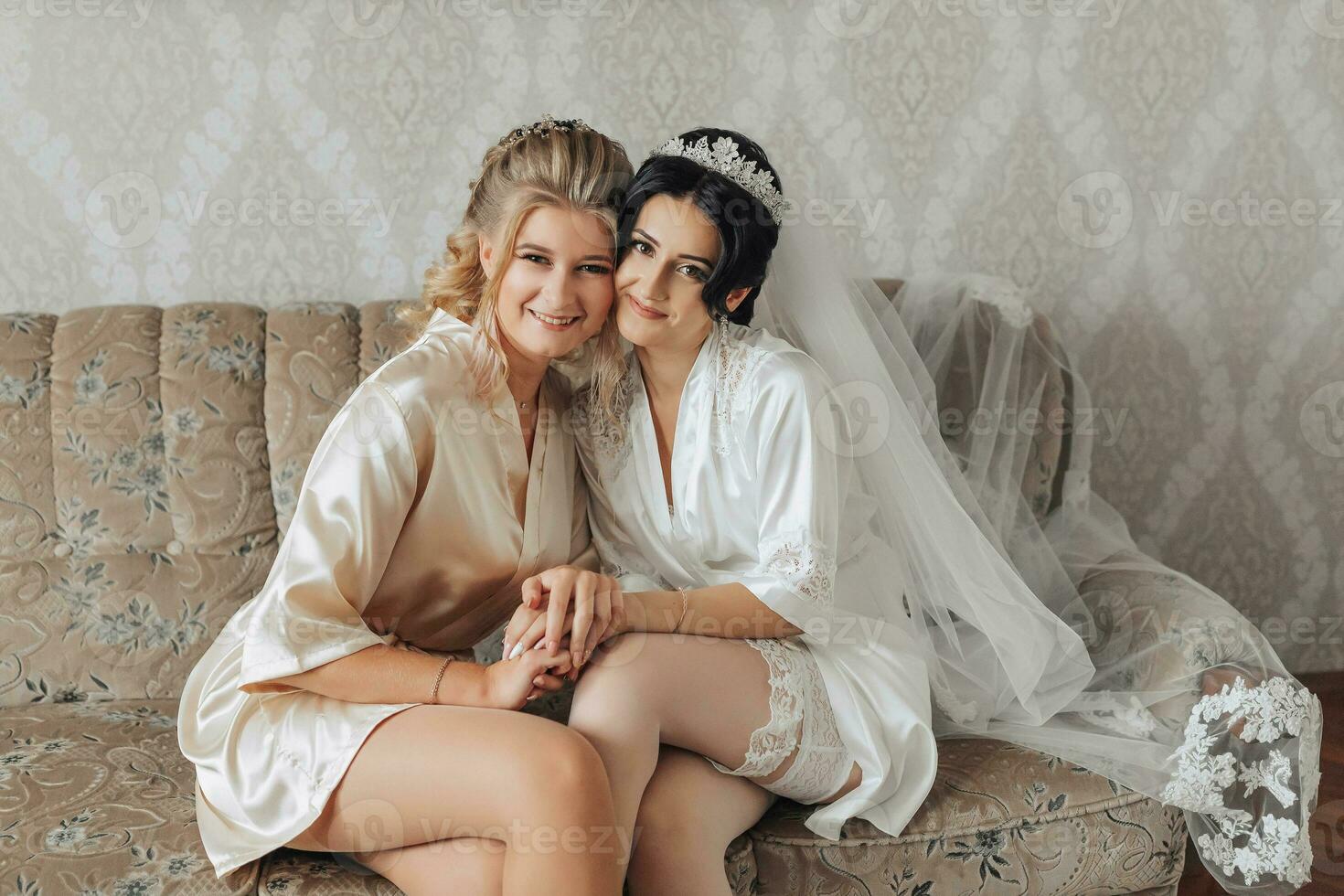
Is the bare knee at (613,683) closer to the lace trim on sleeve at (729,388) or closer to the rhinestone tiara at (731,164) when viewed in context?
the lace trim on sleeve at (729,388)

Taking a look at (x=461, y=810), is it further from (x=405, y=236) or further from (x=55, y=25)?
(x=55, y=25)

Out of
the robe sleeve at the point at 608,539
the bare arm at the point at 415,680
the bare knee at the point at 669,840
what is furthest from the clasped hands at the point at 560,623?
the robe sleeve at the point at 608,539

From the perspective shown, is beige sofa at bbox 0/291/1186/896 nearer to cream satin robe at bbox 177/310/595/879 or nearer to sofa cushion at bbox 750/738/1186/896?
sofa cushion at bbox 750/738/1186/896

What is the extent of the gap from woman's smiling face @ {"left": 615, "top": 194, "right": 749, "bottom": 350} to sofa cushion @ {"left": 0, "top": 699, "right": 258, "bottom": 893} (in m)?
1.05

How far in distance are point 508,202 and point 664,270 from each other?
28cm

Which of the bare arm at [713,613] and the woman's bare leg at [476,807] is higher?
the bare arm at [713,613]

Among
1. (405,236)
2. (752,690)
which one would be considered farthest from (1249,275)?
(405,236)

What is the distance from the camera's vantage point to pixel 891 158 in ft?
8.50

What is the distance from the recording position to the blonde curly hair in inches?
66.5

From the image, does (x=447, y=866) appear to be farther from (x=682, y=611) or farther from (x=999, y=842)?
(x=999, y=842)

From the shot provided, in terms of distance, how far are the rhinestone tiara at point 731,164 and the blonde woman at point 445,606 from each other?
0.14m

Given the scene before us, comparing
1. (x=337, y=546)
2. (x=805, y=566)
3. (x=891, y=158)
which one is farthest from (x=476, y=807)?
(x=891, y=158)

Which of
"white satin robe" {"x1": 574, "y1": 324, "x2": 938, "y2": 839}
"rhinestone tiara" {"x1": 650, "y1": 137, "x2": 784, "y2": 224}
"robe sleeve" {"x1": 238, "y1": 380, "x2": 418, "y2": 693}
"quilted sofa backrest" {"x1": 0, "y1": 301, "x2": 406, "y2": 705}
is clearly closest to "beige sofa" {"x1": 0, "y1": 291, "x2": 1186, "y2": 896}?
"quilted sofa backrest" {"x1": 0, "y1": 301, "x2": 406, "y2": 705}

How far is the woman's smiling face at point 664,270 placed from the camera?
170 cm
